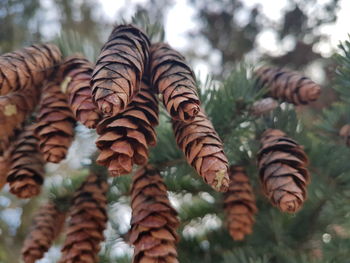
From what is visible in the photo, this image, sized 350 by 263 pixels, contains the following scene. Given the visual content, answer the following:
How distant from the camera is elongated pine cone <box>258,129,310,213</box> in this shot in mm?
498

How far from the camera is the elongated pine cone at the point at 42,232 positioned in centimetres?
69

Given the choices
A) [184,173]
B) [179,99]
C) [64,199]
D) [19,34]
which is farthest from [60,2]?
[179,99]

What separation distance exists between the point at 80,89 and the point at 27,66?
0.09m

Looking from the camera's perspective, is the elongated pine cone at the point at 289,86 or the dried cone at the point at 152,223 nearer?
the dried cone at the point at 152,223

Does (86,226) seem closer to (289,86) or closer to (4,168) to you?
(4,168)

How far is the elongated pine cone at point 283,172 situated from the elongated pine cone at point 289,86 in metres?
0.10

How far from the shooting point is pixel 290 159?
1.82 ft

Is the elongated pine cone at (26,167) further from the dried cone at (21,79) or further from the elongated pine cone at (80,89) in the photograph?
the elongated pine cone at (80,89)

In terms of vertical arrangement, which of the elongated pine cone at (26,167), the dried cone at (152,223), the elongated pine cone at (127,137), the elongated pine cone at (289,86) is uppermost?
the elongated pine cone at (289,86)

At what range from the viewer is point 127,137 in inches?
18.2

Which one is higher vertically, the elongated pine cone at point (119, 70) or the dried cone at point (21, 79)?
the dried cone at point (21, 79)

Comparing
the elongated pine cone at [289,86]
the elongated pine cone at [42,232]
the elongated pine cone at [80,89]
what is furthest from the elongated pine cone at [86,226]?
the elongated pine cone at [289,86]

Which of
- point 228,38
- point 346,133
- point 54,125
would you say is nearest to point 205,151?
point 54,125

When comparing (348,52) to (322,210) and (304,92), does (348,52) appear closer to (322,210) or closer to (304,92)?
(304,92)
